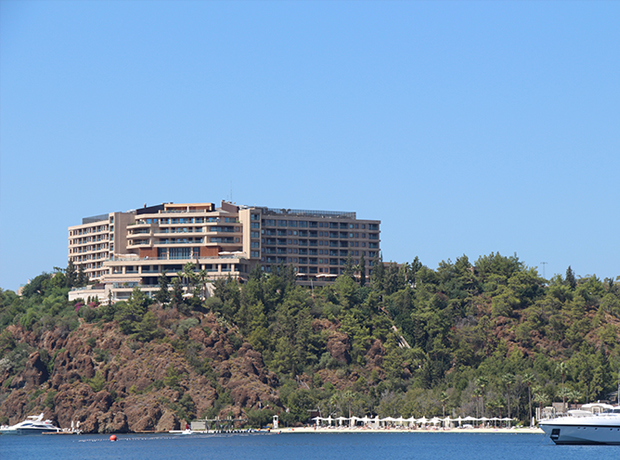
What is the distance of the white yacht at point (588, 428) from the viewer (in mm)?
131625

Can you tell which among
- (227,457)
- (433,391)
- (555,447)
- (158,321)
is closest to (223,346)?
(158,321)

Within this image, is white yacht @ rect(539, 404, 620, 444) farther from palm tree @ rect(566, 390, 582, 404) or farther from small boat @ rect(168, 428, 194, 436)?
small boat @ rect(168, 428, 194, 436)

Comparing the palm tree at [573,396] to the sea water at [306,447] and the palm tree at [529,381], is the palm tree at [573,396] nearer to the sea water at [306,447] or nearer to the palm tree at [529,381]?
the palm tree at [529,381]

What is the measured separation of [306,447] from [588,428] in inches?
1701

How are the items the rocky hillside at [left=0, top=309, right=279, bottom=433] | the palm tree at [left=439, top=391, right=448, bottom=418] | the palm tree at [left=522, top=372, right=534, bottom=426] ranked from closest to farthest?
1. the palm tree at [left=522, top=372, right=534, bottom=426]
2. the palm tree at [left=439, top=391, right=448, bottom=418]
3. the rocky hillside at [left=0, top=309, right=279, bottom=433]

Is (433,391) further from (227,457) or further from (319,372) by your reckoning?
(227,457)

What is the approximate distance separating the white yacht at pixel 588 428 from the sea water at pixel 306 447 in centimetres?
151

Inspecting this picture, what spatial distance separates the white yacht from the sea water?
1509 mm

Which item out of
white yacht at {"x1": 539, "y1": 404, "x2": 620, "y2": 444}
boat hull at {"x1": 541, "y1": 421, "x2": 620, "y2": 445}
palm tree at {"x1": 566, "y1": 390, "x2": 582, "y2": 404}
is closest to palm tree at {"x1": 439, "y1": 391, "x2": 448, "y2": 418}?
palm tree at {"x1": 566, "y1": 390, "x2": 582, "y2": 404}

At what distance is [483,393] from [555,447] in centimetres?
3976

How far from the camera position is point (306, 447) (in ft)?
492

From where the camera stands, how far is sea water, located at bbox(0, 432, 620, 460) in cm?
13325

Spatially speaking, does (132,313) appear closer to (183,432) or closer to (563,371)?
(183,432)

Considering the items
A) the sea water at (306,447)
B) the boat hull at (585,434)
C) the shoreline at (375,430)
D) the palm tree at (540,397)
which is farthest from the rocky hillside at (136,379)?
the boat hull at (585,434)
